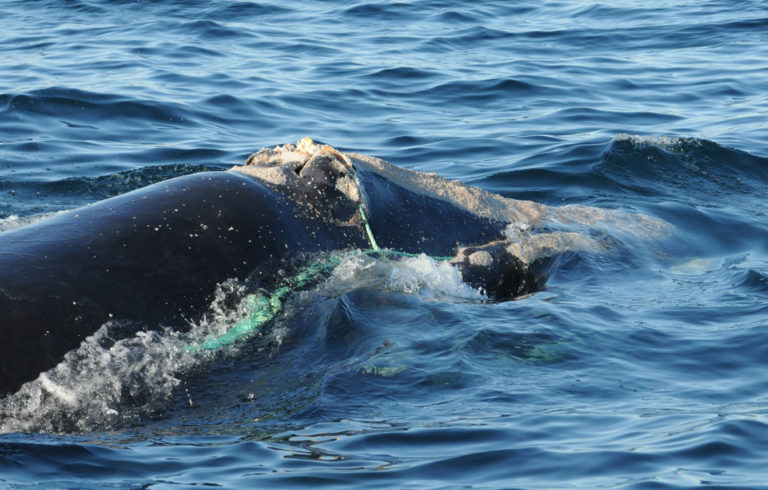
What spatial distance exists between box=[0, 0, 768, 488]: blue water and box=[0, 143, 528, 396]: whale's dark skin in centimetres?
33

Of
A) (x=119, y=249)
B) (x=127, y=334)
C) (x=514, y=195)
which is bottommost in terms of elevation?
(x=514, y=195)

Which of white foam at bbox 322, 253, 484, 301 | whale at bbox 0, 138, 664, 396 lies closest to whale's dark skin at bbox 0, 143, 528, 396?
whale at bbox 0, 138, 664, 396

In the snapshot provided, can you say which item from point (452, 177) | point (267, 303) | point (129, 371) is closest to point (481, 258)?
point (267, 303)

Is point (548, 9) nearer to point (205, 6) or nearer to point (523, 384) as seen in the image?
point (205, 6)

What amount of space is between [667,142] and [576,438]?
25.1 feet

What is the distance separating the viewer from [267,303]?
586 cm

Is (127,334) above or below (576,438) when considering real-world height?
above

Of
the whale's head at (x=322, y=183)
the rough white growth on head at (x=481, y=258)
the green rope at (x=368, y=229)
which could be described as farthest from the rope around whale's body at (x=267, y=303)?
the rough white growth on head at (x=481, y=258)

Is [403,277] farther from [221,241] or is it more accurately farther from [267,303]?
[221,241]

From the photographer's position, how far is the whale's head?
6.38m

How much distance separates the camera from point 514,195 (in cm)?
1075

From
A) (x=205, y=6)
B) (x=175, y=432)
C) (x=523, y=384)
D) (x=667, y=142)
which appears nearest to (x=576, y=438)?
(x=523, y=384)

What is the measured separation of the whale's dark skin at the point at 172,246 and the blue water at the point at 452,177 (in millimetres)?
326

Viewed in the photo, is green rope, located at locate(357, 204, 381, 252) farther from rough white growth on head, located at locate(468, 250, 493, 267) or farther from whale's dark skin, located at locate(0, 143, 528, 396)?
rough white growth on head, located at locate(468, 250, 493, 267)
